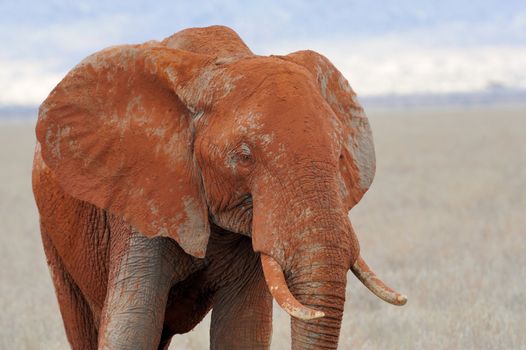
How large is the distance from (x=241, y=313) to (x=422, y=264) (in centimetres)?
608

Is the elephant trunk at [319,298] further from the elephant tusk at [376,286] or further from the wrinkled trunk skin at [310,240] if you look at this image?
the elephant tusk at [376,286]

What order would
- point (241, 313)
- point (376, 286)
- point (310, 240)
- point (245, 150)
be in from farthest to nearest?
1. point (241, 313)
2. point (245, 150)
3. point (376, 286)
4. point (310, 240)

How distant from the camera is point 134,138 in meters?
4.79

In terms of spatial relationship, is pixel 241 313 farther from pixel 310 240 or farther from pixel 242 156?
pixel 310 240

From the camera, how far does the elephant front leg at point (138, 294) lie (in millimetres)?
→ 4758

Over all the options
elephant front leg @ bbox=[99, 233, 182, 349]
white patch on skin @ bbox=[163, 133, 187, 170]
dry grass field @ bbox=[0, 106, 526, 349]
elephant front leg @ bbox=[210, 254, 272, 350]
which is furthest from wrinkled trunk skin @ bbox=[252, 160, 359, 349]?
dry grass field @ bbox=[0, 106, 526, 349]

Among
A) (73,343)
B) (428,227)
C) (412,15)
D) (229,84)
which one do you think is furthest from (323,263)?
(412,15)

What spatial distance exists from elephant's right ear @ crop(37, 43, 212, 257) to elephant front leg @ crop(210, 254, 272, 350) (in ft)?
2.25

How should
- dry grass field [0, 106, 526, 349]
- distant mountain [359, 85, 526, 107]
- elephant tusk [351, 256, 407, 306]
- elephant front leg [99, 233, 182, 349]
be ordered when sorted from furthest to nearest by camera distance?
1. distant mountain [359, 85, 526, 107]
2. dry grass field [0, 106, 526, 349]
3. elephant front leg [99, 233, 182, 349]
4. elephant tusk [351, 256, 407, 306]

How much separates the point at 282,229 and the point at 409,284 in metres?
6.10

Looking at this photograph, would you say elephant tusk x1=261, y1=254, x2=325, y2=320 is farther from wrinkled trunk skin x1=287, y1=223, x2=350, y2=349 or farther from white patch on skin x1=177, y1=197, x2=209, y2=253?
white patch on skin x1=177, y1=197, x2=209, y2=253

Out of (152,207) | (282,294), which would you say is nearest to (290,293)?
(282,294)

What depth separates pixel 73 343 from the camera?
5.89 metres

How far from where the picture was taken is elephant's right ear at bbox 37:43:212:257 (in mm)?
4652
